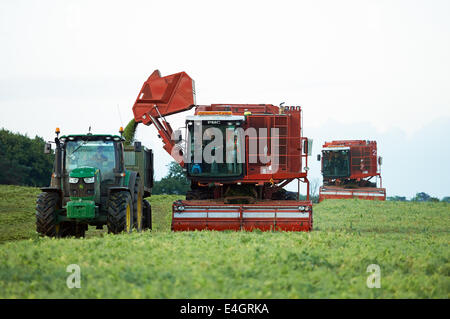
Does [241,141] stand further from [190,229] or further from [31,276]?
[31,276]

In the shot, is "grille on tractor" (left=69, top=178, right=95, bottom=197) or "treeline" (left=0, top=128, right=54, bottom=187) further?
"treeline" (left=0, top=128, right=54, bottom=187)

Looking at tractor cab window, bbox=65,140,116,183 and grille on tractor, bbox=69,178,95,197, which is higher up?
tractor cab window, bbox=65,140,116,183

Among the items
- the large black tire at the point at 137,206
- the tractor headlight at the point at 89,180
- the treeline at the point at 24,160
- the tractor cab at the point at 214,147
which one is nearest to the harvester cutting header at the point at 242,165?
the tractor cab at the point at 214,147

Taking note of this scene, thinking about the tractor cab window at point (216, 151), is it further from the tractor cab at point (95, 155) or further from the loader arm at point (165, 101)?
the tractor cab at point (95, 155)

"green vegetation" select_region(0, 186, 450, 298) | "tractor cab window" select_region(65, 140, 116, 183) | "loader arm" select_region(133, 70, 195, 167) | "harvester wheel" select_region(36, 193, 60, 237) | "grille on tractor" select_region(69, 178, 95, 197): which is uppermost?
"loader arm" select_region(133, 70, 195, 167)

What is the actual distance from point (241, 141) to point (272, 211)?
230cm

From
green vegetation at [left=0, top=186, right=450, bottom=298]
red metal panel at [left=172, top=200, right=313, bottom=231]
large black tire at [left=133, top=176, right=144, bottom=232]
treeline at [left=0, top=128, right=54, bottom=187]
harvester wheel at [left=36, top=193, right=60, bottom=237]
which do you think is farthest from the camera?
treeline at [left=0, top=128, right=54, bottom=187]

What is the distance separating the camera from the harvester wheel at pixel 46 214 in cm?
1485

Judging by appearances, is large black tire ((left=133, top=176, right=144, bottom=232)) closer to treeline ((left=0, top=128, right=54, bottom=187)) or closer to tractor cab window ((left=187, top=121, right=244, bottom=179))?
tractor cab window ((left=187, top=121, right=244, bottom=179))

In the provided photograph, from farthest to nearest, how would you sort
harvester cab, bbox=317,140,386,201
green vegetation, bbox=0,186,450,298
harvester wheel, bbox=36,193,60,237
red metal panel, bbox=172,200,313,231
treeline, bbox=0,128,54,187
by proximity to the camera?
treeline, bbox=0,128,54,187 → harvester cab, bbox=317,140,386,201 → red metal panel, bbox=172,200,313,231 → harvester wheel, bbox=36,193,60,237 → green vegetation, bbox=0,186,450,298

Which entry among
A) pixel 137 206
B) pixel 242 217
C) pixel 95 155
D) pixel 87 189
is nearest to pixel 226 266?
pixel 87 189

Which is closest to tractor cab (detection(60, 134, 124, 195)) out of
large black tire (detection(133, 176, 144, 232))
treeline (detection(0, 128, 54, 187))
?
large black tire (detection(133, 176, 144, 232))

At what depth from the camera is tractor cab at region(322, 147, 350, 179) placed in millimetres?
42844

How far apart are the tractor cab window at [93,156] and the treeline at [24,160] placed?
38627 mm
